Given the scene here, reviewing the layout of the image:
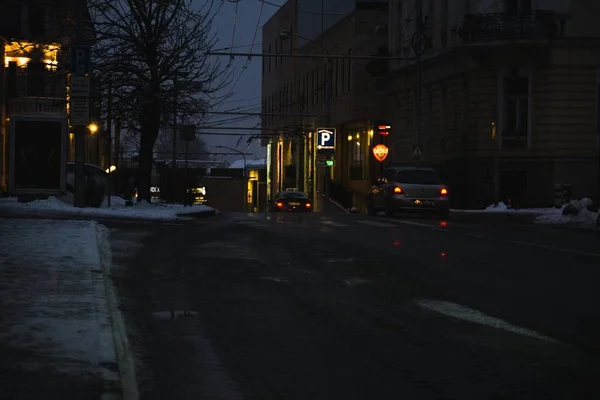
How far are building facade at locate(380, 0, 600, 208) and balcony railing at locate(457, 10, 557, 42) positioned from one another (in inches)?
1.7

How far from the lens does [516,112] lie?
44438mm

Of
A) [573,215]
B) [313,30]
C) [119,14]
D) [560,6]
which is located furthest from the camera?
[313,30]

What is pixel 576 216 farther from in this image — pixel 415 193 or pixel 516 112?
pixel 516 112

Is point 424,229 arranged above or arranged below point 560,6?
below

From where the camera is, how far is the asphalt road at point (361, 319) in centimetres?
714

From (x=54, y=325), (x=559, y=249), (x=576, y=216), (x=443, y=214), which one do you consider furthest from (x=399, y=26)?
(x=54, y=325)

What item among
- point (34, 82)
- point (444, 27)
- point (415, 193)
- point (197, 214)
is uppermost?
point (444, 27)

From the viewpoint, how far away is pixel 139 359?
788 centimetres

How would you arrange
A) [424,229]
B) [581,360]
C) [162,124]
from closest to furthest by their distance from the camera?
1. [581,360]
2. [424,229]
3. [162,124]

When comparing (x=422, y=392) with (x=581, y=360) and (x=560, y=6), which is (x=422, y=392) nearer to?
(x=581, y=360)

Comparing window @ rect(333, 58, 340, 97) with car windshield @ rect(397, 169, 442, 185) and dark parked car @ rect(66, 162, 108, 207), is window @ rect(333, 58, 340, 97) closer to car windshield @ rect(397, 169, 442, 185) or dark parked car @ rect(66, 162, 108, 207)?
dark parked car @ rect(66, 162, 108, 207)

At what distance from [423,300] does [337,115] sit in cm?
5675

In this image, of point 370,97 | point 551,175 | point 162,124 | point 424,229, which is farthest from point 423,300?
point 370,97

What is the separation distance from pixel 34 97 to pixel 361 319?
40.2m
